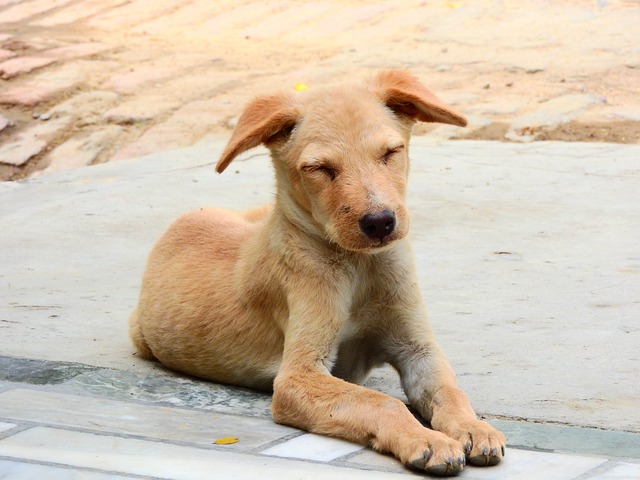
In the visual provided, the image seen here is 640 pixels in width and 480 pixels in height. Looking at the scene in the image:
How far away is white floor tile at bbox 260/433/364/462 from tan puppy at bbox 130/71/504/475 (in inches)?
1.8

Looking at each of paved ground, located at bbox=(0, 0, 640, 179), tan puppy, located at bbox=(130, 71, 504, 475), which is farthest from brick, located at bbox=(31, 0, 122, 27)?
tan puppy, located at bbox=(130, 71, 504, 475)

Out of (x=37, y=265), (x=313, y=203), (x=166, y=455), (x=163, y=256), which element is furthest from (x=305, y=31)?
(x=166, y=455)

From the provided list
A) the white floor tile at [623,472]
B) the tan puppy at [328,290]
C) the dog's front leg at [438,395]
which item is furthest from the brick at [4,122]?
the white floor tile at [623,472]

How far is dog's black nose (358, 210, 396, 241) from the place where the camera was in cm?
399

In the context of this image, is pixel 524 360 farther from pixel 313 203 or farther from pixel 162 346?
pixel 162 346

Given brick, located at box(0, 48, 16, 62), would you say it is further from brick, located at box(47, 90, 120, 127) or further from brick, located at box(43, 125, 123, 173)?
brick, located at box(43, 125, 123, 173)

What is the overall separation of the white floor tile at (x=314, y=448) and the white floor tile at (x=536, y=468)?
0.46 meters

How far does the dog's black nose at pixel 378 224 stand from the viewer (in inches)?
157

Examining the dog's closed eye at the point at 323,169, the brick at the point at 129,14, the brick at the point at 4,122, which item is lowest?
the brick at the point at 4,122

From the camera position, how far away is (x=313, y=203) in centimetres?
432

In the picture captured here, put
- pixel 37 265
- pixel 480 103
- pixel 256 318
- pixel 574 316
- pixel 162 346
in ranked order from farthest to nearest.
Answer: pixel 480 103, pixel 37 265, pixel 574 316, pixel 162 346, pixel 256 318

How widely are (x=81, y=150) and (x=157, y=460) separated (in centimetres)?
709

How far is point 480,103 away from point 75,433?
742 centimetres

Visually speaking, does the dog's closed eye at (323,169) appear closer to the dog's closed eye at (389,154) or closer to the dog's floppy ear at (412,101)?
the dog's closed eye at (389,154)
